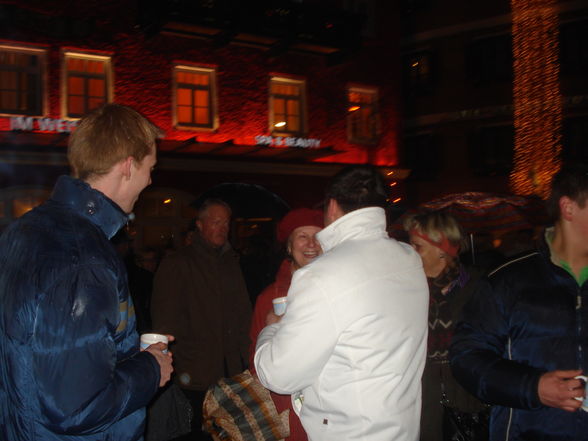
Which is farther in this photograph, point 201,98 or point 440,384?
point 201,98

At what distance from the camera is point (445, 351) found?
3.73 metres

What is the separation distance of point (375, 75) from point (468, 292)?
49.8 feet

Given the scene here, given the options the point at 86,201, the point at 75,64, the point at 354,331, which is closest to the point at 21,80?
the point at 75,64

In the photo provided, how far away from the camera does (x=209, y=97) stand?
598 inches

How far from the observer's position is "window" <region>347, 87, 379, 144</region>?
1738 centimetres

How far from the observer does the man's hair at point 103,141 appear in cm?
203

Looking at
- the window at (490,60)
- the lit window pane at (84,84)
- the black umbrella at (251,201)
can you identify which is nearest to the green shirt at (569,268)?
the black umbrella at (251,201)

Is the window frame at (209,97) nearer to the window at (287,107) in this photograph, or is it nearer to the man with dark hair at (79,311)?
the window at (287,107)

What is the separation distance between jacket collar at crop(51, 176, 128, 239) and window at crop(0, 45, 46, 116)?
12.3 metres

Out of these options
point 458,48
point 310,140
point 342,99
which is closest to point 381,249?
point 310,140

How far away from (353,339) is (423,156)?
1952 centimetres

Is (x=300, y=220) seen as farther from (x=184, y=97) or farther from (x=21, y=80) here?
(x=184, y=97)

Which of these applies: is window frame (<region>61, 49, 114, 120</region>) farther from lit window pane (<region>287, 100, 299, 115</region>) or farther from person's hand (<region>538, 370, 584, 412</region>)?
person's hand (<region>538, 370, 584, 412</region>)

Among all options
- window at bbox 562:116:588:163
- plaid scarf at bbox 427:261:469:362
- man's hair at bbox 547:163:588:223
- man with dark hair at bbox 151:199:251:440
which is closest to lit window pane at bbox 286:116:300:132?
window at bbox 562:116:588:163
